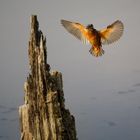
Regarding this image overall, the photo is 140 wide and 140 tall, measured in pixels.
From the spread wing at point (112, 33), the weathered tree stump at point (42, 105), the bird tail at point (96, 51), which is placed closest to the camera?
→ the bird tail at point (96, 51)

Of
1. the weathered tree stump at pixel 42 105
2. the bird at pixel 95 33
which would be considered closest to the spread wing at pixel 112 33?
the bird at pixel 95 33

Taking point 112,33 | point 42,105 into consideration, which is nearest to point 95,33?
point 112,33

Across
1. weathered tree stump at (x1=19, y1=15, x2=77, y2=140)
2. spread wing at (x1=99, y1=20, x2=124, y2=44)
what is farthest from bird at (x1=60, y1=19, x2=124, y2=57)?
weathered tree stump at (x1=19, y1=15, x2=77, y2=140)

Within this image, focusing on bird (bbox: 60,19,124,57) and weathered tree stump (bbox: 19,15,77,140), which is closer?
bird (bbox: 60,19,124,57)

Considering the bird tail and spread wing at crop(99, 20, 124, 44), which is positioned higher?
spread wing at crop(99, 20, 124, 44)

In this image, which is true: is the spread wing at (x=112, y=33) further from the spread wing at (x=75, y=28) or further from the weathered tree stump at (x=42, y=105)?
the weathered tree stump at (x=42, y=105)

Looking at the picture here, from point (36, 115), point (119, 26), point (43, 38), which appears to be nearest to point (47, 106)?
point (36, 115)

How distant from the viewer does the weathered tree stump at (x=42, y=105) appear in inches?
1351

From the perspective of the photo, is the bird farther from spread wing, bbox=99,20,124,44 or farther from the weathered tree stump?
the weathered tree stump

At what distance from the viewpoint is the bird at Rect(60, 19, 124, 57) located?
23.5m

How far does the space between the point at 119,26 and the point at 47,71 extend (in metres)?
12.1

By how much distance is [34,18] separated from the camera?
3234 cm

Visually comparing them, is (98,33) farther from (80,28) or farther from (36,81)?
(36,81)

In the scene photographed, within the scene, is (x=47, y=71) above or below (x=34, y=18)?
below
